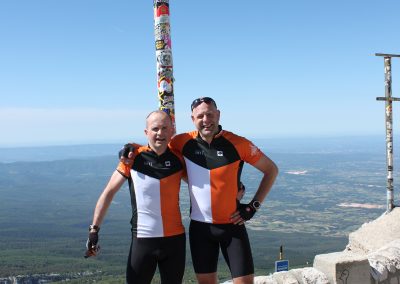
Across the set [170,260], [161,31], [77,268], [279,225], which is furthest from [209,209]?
[279,225]

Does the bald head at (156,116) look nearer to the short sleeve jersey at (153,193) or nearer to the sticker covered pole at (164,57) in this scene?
the short sleeve jersey at (153,193)

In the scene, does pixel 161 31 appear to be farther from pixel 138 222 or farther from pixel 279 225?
pixel 279 225

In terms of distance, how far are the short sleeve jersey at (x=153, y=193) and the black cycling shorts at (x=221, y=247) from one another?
0.81ft

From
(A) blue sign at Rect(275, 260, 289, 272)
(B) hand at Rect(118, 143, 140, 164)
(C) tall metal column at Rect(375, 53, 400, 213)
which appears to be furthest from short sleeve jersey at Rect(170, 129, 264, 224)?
(C) tall metal column at Rect(375, 53, 400, 213)

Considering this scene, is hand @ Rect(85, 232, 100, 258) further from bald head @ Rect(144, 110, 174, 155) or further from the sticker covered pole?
the sticker covered pole

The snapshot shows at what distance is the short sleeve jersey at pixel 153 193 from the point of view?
4.29 m

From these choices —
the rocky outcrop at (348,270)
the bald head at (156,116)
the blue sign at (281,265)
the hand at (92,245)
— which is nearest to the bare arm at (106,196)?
the hand at (92,245)

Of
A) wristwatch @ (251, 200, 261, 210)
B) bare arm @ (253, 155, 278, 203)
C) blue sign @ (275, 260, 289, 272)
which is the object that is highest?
bare arm @ (253, 155, 278, 203)

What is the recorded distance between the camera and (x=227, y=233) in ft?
14.5

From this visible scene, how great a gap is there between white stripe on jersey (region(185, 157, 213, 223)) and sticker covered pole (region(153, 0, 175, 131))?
1.05 m

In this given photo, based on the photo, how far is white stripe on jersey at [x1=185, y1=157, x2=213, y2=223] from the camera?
4441 millimetres

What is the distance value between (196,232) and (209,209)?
0.97 feet

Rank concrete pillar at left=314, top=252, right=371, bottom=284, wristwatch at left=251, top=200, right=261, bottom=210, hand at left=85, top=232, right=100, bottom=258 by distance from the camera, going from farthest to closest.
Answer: concrete pillar at left=314, top=252, right=371, bottom=284, wristwatch at left=251, top=200, right=261, bottom=210, hand at left=85, top=232, right=100, bottom=258

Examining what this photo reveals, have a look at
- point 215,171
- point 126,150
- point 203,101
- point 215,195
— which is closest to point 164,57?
point 203,101
